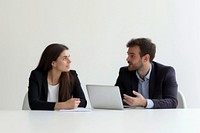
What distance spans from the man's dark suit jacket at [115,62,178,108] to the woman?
1.28ft

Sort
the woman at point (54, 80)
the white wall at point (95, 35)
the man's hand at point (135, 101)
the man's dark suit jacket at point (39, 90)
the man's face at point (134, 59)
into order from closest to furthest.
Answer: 1. the man's hand at point (135, 101)
2. the man's dark suit jacket at point (39, 90)
3. the woman at point (54, 80)
4. the man's face at point (134, 59)
5. the white wall at point (95, 35)

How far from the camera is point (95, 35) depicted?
387 centimetres

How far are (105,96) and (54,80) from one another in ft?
2.46

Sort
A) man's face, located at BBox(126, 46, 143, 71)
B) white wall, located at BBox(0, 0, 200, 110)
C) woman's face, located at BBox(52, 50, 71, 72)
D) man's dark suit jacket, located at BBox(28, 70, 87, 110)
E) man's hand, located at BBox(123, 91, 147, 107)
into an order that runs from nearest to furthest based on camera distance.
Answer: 1. man's hand, located at BBox(123, 91, 147, 107)
2. man's dark suit jacket, located at BBox(28, 70, 87, 110)
3. woman's face, located at BBox(52, 50, 71, 72)
4. man's face, located at BBox(126, 46, 143, 71)
5. white wall, located at BBox(0, 0, 200, 110)

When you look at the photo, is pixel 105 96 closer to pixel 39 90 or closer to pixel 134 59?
pixel 39 90

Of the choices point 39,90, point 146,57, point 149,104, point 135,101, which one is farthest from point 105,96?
point 146,57

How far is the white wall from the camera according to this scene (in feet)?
12.1

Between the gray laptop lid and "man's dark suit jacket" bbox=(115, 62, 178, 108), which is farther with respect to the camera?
"man's dark suit jacket" bbox=(115, 62, 178, 108)

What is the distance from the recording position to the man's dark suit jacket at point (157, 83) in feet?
9.91

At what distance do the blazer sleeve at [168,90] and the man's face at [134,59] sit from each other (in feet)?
0.73

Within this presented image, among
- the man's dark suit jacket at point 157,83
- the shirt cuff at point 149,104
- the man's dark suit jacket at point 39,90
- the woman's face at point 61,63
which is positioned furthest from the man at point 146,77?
the woman's face at point 61,63

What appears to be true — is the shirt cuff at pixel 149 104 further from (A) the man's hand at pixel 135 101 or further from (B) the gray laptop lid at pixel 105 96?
(B) the gray laptop lid at pixel 105 96

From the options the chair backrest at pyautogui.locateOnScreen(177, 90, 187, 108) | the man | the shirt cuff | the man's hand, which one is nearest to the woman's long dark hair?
the man

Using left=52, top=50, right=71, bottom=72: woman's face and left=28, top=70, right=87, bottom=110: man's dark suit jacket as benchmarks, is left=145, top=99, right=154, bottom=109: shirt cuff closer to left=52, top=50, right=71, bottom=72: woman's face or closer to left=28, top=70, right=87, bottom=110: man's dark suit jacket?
left=28, top=70, right=87, bottom=110: man's dark suit jacket
